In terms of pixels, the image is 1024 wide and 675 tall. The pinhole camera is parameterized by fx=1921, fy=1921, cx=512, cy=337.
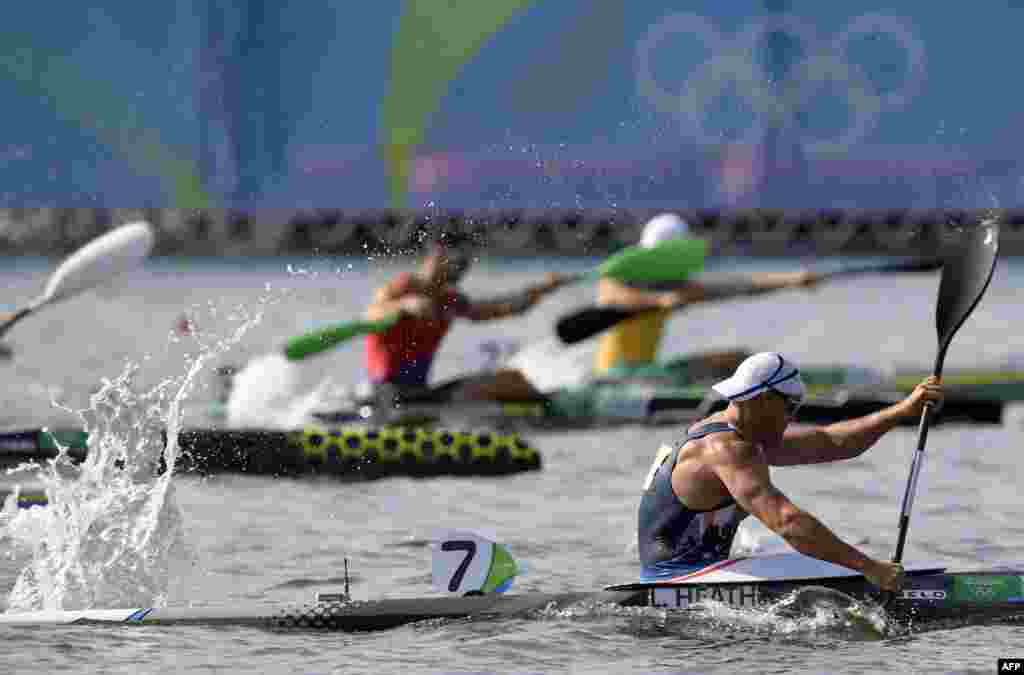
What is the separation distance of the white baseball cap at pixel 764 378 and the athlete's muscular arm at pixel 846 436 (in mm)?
509

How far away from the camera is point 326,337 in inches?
593

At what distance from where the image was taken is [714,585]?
8500 millimetres

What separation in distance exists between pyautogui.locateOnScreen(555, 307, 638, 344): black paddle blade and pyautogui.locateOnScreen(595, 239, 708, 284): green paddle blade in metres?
0.33

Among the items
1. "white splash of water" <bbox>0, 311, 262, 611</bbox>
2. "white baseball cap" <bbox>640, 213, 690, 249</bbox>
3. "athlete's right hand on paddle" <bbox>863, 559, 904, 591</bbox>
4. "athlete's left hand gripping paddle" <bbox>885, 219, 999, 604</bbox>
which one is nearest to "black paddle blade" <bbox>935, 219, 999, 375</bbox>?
"athlete's left hand gripping paddle" <bbox>885, 219, 999, 604</bbox>

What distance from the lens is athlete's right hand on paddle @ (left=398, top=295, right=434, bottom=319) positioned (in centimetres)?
1538

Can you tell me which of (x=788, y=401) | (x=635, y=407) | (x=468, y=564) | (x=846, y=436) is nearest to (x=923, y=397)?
(x=846, y=436)

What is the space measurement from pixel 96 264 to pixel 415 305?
2.79 meters

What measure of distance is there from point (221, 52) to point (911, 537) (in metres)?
30.4

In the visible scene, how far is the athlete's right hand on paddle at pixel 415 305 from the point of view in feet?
50.4

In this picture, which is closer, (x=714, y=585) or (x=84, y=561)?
(x=714, y=585)

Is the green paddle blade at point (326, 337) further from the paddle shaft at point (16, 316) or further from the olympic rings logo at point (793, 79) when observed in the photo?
the olympic rings logo at point (793, 79)

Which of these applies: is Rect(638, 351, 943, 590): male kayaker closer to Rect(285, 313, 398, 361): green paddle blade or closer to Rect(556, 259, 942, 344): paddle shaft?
Rect(285, 313, 398, 361): green paddle blade

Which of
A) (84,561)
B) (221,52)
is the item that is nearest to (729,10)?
(221,52)

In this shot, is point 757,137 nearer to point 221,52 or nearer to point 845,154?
point 845,154
